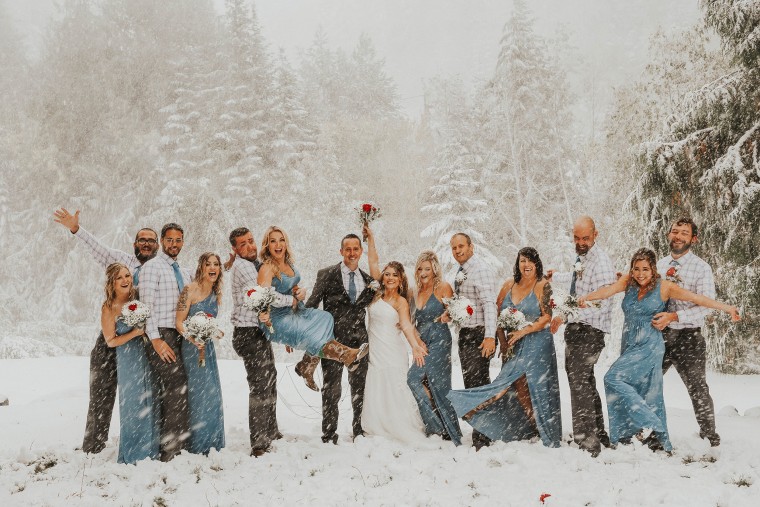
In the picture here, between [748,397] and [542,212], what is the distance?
17.1m

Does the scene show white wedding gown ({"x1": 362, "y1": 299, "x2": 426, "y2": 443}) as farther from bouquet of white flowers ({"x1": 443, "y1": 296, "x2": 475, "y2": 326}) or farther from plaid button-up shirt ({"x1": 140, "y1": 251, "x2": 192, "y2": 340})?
plaid button-up shirt ({"x1": 140, "y1": 251, "x2": 192, "y2": 340})

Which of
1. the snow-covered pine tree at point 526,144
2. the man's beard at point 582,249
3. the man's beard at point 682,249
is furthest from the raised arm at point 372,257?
the snow-covered pine tree at point 526,144

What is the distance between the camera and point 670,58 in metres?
17.6

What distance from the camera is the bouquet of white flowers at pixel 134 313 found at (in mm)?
5777

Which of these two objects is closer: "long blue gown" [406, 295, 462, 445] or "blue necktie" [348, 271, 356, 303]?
"long blue gown" [406, 295, 462, 445]

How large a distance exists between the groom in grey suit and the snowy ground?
14.9 inches

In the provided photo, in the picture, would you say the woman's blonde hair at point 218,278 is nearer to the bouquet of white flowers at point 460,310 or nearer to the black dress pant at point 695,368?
the bouquet of white flowers at point 460,310

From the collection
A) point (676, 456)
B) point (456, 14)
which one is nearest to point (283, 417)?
point (676, 456)

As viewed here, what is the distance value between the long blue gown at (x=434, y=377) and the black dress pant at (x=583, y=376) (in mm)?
1320

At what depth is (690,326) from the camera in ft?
20.4

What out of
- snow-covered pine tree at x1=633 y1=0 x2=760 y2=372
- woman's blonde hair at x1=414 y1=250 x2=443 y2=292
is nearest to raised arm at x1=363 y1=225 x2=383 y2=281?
woman's blonde hair at x1=414 y1=250 x2=443 y2=292

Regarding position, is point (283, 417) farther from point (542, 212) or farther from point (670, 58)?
point (542, 212)

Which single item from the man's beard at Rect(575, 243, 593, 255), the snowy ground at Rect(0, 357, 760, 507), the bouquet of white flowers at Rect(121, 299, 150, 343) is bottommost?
the snowy ground at Rect(0, 357, 760, 507)

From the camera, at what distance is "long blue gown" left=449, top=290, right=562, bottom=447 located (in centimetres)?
630
